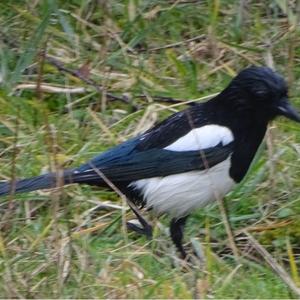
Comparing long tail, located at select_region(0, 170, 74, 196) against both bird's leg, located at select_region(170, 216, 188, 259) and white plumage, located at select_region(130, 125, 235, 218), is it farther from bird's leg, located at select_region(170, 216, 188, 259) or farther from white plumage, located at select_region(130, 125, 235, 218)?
bird's leg, located at select_region(170, 216, 188, 259)

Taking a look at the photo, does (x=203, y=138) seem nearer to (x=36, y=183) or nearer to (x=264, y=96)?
(x=264, y=96)

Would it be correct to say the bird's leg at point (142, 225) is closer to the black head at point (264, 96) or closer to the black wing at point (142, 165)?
the black wing at point (142, 165)

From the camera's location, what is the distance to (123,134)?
4.77 metres

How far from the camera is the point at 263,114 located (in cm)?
404

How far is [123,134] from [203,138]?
2.58 ft

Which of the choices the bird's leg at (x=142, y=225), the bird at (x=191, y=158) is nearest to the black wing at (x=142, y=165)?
the bird at (x=191, y=158)

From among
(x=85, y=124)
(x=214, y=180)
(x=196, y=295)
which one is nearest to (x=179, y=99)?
(x=85, y=124)

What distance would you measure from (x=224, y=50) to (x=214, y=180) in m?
1.44

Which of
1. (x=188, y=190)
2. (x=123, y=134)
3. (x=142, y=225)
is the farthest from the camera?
(x=123, y=134)

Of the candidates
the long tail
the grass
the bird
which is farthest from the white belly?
the long tail

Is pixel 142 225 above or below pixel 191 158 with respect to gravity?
below

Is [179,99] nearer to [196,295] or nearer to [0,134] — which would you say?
[0,134]

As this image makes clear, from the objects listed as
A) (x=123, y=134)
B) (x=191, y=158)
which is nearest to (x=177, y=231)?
(x=191, y=158)

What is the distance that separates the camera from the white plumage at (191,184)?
396 cm
